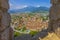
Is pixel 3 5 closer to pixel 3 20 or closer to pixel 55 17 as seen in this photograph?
pixel 3 20

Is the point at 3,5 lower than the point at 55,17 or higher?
higher

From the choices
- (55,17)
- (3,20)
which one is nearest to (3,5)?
(3,20)

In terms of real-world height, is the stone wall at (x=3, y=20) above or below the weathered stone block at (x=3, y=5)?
below

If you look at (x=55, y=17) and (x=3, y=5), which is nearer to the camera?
(x=3, y=5)

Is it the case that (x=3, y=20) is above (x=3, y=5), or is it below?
below

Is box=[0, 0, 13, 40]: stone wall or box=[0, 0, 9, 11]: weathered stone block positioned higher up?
box=[0, 0, 9, 11]: weathered stone block

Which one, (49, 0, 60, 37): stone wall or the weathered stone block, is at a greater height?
the weathered stone block

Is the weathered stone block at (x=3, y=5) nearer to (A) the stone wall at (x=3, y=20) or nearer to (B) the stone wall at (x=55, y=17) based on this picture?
(A) the stone wall at (x=3, y=20)

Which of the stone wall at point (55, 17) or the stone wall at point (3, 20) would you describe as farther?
the stone wall at point (55, 17)

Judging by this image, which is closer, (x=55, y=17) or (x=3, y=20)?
(x=3, y=20)

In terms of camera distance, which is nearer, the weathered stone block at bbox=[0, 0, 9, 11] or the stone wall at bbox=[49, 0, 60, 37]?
the weathered stone block at bbox=[0, 0, 9, 11]

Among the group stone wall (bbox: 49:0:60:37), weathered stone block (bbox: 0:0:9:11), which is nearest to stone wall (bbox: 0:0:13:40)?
weathered stone block (bbox: 0:0:9:11)

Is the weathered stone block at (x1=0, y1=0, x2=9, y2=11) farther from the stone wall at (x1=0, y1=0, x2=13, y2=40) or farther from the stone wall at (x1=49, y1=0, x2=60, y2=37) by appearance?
the stone wall at (x1=49, y1=0, x2=60, y2=37)

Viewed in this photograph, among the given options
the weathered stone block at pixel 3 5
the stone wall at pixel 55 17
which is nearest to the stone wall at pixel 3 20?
the weathered stone block at pixel 3 5
